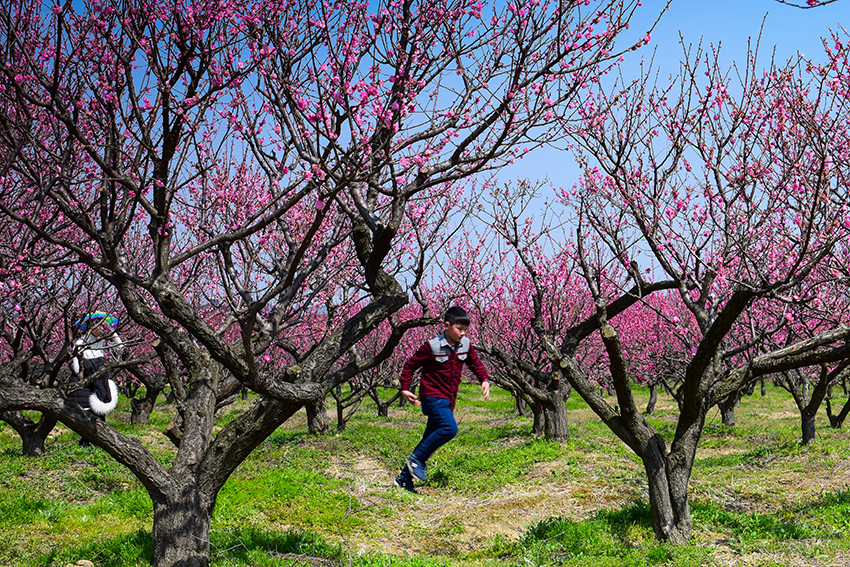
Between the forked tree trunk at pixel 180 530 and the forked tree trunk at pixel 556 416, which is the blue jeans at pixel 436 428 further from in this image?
the forked tree trunk at pixel 556 416

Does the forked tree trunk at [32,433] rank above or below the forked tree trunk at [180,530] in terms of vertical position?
above

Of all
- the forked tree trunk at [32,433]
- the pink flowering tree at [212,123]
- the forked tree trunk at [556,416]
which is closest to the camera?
the pink flowering tree at [212,123]

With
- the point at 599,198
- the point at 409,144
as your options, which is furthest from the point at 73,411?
the point at 599,198

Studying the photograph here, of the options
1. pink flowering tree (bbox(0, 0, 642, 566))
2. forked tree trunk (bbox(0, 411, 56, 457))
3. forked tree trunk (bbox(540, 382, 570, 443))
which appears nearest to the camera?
pink flowering tree (bbox(0, 0, 642, 566))

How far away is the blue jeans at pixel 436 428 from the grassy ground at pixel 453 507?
133 centimetres

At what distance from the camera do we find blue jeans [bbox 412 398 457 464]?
6168 millimetres

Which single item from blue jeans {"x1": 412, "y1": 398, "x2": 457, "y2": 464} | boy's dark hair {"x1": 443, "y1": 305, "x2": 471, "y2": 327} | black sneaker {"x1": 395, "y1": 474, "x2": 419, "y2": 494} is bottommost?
black sneaker {"x1": 395, "y1": 474, "x2": 419, "y2": 494}

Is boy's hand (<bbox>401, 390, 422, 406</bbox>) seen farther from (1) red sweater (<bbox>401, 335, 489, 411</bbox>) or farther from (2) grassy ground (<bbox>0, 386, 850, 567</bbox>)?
(2) grassy ground (<bbox>0, 386, 850, 567</bbox>)

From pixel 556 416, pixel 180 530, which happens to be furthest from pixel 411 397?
pixel 556 416

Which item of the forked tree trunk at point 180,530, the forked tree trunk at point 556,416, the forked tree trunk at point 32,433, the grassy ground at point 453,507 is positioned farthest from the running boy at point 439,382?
the forked tree trunk at point 32,433

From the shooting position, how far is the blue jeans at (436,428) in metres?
6.17

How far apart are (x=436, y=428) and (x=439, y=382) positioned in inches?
18.9

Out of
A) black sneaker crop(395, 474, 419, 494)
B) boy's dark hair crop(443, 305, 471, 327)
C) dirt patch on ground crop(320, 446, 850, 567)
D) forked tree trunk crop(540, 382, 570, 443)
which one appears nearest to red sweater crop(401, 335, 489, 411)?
boy's dark hair crop(443, 305, 471, 327)

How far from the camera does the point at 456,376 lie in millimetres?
6625
